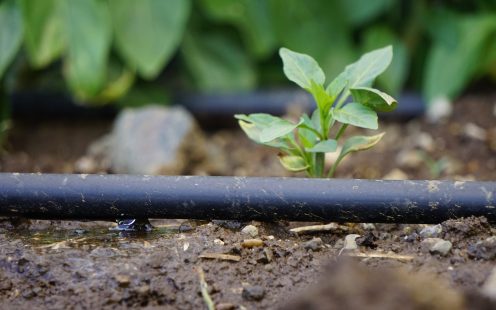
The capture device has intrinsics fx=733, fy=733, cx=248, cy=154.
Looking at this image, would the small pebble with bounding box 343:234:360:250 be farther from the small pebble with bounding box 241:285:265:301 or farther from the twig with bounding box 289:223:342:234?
the small pebble with bounding box 241:285:265:301

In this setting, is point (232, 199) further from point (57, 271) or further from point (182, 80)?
point (182, 80)

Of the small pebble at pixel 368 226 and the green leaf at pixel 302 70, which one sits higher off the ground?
the green leaf at pixel 302 70

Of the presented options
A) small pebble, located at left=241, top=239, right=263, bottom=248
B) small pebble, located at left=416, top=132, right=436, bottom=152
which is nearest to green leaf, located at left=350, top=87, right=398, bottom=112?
small pebble, located at left=241, top=239, right=263, bottom=248

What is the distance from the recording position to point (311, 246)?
1323 mm

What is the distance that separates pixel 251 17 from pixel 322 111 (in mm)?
1614

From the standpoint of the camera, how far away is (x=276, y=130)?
1353mm

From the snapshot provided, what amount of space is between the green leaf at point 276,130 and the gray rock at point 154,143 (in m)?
0.91

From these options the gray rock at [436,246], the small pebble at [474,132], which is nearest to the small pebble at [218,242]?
the gray rock at [436,246]

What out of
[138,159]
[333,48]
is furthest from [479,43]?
[138,159]

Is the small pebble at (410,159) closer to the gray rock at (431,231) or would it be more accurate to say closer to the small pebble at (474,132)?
the small pebble at (474,132)

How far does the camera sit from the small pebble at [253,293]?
116cm

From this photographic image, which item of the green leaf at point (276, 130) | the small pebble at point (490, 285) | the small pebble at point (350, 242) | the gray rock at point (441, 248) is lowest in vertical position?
the small pebble at point (350, 242)

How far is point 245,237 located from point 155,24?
1619mm

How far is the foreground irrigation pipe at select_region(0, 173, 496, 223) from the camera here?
1354 millimetres
